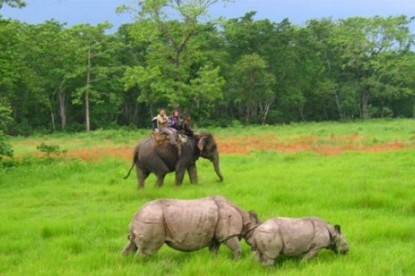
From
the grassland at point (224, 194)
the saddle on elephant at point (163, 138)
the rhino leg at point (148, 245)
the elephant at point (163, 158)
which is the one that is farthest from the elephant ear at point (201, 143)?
the rhino leg at point (148, 245)

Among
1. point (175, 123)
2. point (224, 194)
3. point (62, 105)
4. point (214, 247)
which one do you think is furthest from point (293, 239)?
point (62, 105)

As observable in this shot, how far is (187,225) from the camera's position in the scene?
7.92 meters

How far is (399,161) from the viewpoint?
1970cm

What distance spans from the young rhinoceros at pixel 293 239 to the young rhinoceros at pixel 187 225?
10.2 inches

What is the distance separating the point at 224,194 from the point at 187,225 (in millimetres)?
6131

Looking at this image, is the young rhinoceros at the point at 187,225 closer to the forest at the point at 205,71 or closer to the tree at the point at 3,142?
the tree at the point at 3,142

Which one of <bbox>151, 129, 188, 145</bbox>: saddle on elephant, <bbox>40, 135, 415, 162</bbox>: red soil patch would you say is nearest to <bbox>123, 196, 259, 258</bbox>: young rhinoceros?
<bbox>151, 129, 188, 145</bbox>: saddle on elephant

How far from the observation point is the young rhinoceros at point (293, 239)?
25.3 feet

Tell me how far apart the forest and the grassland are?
2650 cm

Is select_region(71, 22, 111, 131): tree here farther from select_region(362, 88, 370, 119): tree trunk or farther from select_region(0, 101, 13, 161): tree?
select_region(362, 88, 370, 119): tree trunk

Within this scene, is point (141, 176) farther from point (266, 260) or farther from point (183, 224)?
point (266, 260)

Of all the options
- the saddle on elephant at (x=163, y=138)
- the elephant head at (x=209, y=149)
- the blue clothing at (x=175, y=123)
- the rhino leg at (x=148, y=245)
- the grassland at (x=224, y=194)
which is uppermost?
the blue clothing at (x=175, y=123)

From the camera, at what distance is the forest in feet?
163

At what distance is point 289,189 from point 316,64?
58877 millimetres
